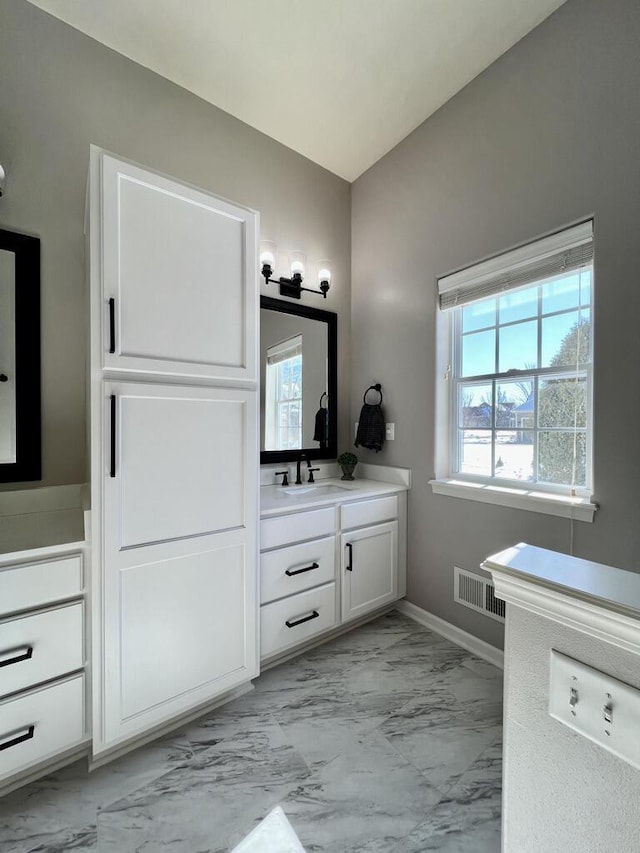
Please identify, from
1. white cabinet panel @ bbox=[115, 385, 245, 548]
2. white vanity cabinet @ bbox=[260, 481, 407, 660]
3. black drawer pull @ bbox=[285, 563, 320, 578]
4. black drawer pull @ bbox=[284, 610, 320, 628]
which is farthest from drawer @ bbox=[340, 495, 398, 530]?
white cabinet panel @ bbox=[115, 385, 245, 548]

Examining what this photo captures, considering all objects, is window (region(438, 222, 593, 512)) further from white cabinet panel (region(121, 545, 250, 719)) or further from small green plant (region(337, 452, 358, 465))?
white cabinet panel (region(121, 545, 250, 719))

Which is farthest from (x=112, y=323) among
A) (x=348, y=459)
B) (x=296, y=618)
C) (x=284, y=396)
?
(x=348, y=459)

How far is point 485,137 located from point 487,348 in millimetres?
1100

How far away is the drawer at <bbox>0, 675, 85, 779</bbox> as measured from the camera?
1214mm

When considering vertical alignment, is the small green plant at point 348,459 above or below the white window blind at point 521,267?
below

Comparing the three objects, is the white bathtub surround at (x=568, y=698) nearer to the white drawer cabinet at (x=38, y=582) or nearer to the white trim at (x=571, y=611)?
the white trim at (x=571, y=611)

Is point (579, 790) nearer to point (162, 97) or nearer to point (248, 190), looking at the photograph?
point (248, 190)

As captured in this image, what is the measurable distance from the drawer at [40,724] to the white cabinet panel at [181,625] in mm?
166

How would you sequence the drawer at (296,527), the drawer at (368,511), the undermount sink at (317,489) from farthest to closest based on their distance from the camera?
1. the undermount sink at (317,489)
2. the drawer at (368,511)
3. the drawer at (296,527)

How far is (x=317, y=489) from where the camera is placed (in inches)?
97.3

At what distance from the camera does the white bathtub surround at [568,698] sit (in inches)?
19.8

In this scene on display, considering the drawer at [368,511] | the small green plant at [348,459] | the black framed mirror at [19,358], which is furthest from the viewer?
the small green plant at [348,459]

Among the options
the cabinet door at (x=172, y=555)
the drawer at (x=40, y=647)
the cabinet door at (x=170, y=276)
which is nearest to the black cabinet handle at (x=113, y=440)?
the cabinet door at (x=172, y=555)

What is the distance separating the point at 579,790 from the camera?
1.79ft
